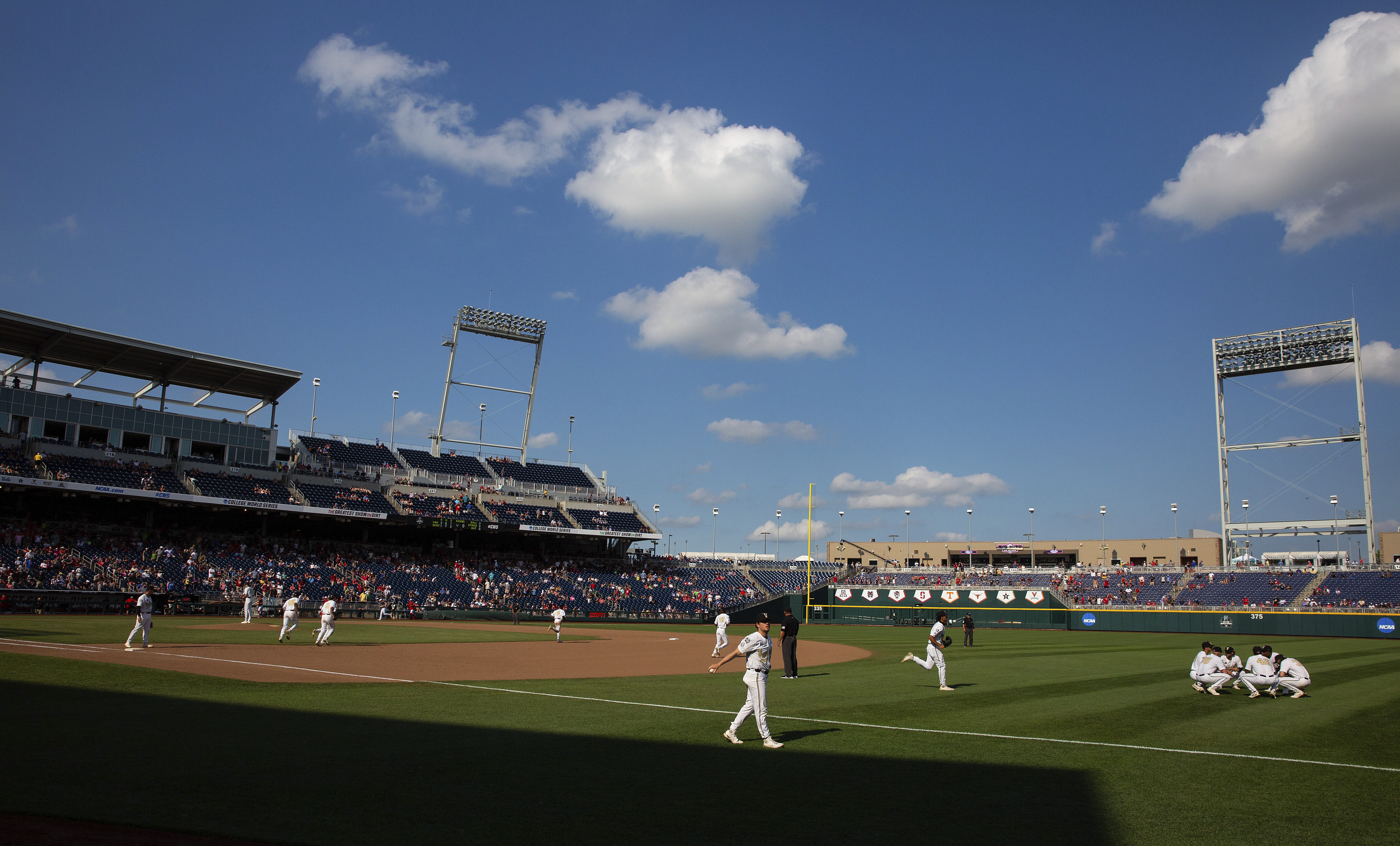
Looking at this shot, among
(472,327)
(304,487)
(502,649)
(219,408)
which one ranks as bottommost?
(502,649)

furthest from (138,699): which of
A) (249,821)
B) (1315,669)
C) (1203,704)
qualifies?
(1315,669)

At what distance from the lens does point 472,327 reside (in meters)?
72.7

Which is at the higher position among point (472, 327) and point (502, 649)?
point (472, 327)

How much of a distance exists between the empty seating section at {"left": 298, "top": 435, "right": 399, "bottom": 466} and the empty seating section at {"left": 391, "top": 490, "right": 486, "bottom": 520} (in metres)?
4.17

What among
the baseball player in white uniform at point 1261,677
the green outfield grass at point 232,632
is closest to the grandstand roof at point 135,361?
the green outfield grass at point 232,632

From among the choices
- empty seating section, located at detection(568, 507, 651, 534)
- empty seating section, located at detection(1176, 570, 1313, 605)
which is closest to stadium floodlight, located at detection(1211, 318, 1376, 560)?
empty seating section, located at detection(1176, 570, 1313, 605)

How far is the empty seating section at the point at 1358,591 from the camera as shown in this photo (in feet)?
170

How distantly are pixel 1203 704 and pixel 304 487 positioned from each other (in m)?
55.1

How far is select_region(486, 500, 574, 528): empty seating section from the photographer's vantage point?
65562 mm

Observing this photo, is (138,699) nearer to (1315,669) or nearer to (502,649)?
(502,649)

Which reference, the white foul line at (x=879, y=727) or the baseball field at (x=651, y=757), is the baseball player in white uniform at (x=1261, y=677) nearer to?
the baseball field at (x=651, y=757)

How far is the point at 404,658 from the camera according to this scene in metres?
23.7

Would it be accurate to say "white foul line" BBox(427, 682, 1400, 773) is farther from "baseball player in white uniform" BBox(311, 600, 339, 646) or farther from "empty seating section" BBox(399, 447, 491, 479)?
"empty seating section" BBox(399, 447, 491, 479)

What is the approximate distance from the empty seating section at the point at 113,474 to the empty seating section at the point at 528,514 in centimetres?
2114
